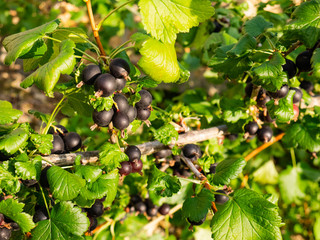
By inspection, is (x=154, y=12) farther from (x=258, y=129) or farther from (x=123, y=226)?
(x=123, y=226)

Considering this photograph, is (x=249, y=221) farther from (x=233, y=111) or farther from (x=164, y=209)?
(x=164, y=209)

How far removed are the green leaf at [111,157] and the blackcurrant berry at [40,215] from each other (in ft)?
0.94

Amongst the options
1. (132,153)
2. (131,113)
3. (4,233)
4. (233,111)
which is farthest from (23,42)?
(233,111)


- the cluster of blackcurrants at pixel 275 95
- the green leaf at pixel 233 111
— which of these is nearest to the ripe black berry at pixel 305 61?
the cluster of blackcurrants at pixel 275 95

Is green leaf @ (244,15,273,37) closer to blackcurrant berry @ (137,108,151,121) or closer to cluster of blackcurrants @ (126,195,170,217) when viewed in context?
blackcurrant berry @ (137,108,151,121)

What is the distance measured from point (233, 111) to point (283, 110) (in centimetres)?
26

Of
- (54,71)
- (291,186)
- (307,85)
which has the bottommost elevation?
(291,186)

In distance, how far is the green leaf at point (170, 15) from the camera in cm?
89

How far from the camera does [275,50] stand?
119 cm

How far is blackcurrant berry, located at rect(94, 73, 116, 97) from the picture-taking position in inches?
35.8

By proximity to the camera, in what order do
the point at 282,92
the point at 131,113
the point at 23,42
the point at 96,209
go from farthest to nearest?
the point at 282,92 < the point at 96,209 < the point at 131,113 < the point at 23,42

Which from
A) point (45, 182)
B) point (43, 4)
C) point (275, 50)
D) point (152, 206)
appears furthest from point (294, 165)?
point (43, 4)

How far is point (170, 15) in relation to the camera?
94 centimetres

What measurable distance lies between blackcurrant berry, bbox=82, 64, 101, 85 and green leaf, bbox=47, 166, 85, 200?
318 mm
